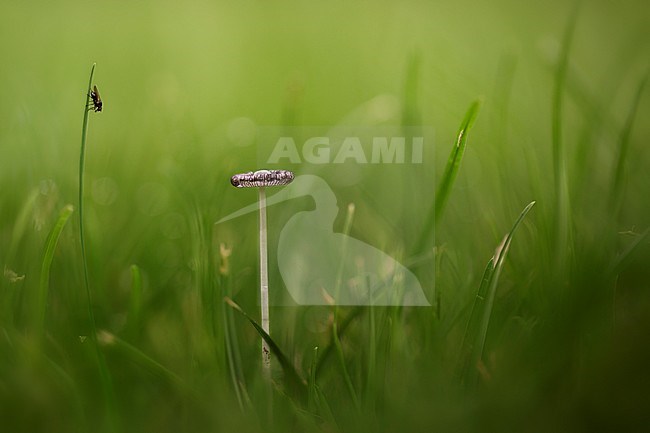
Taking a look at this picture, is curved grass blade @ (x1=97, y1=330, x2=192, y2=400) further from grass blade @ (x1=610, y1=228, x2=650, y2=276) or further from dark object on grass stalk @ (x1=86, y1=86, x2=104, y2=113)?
grass blade @ (x1=610, y1=228, x2=650, y2=276)

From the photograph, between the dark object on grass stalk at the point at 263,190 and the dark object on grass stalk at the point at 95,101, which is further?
the dark object on grass stalk at the point at 95,101

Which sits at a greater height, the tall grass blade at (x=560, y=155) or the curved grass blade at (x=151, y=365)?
the tall grass blade at (x=560, y=155)

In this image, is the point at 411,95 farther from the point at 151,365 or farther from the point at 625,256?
the point at 151,365

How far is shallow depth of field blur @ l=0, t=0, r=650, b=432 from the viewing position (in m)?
0.57

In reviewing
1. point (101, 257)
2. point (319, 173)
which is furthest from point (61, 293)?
point (319, 173)

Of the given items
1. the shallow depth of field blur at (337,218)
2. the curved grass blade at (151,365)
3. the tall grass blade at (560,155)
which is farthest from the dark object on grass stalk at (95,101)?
the tall grass blade at (560,155)

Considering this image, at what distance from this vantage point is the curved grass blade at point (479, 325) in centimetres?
56

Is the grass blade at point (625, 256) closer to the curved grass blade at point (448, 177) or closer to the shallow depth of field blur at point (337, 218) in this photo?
the shallow depth of field blur at point (337, 218)

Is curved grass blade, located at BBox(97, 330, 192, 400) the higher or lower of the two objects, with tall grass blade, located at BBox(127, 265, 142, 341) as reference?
Result: lower

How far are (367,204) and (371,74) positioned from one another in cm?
15

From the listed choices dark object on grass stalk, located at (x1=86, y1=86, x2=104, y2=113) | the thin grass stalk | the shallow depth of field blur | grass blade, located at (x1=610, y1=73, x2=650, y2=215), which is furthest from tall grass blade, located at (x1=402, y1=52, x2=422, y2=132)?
dark object on grass stalk, located at (x1=86, y1=86, x2=104, y2=113)

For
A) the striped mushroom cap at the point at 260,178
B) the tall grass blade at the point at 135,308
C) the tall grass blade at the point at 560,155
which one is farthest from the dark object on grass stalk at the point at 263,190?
the tall grass blade at the point at 560,155

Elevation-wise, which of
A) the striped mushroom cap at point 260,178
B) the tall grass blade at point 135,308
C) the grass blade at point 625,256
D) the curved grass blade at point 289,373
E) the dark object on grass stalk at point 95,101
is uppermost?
the dark object on grass stalk at point 95,101

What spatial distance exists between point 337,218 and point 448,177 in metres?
0.12
